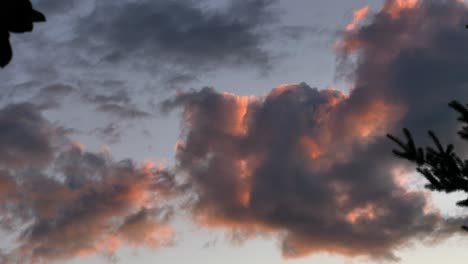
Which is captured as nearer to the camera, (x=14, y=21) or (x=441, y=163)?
(x=14, y=21)

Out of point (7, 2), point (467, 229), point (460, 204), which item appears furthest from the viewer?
point (460, 204)

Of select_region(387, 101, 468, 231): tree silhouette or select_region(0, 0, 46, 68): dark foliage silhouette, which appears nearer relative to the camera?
select_region(0, 0, 46, 68): dark foliage silhouette

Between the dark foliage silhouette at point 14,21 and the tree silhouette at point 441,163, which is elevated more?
the tree silhouette at point 441,163

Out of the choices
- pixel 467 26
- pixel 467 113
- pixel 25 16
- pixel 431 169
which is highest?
pixel 467 26

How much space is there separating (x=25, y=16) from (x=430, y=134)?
29.9ft

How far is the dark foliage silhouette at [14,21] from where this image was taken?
4301mm

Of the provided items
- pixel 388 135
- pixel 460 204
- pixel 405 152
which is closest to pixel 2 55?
pixel 388 135

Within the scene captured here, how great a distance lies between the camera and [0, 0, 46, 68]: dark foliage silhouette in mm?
4301

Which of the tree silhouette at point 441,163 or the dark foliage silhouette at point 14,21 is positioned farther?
the tree silhouette at point 441,163

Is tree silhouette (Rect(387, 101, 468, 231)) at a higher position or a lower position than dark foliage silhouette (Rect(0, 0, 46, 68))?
higher

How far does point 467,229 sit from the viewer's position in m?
10.7

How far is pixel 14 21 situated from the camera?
4355mm

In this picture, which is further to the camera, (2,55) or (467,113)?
(467,113)

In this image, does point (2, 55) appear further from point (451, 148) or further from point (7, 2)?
point (451, 148)
